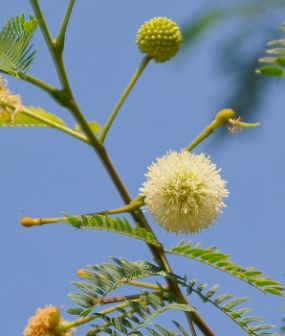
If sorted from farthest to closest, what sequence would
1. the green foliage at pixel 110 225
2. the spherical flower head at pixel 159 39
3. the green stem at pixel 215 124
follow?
the spherical flower head at pixel 159 39 < the green stem at pixel 215 124 < the green foliage at pixel 110 225

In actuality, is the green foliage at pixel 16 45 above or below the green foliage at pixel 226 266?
above

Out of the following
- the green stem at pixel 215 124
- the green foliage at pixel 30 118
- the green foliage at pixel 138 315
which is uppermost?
the green foliage at pixel 30 118

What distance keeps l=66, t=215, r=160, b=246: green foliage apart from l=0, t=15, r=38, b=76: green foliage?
0.39 meters

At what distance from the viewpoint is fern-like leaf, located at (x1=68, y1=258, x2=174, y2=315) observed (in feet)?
8.04

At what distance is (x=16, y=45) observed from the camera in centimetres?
239

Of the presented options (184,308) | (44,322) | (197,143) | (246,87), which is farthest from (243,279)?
(246,87)

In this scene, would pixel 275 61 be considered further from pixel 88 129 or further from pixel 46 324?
pixel 46 324

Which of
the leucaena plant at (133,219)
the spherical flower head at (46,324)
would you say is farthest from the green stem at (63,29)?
the spherical flower head at (46,324)

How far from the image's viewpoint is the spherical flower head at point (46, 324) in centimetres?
257

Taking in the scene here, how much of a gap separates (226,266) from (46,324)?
0.51 m

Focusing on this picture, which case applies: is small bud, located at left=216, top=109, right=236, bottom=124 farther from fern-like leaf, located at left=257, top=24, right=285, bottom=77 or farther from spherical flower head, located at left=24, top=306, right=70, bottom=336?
spherical flower head, located at left=24, top=306, right=70, bottom=336

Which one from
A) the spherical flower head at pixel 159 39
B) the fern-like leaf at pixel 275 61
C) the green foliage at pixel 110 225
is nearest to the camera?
the fern-like leaf at pixel 275 61

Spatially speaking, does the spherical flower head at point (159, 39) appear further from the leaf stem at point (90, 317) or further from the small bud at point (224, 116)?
the leaf stem at point (90, 317)

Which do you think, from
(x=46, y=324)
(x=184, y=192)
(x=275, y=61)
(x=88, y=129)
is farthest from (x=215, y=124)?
(x=46, y=324)
